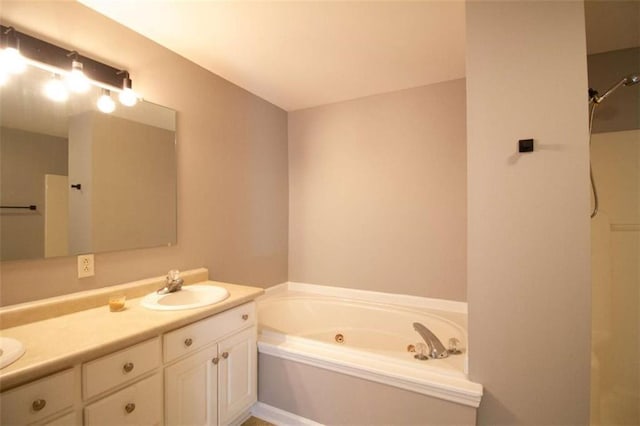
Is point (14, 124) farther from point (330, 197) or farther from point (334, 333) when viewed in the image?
point (334, 333)

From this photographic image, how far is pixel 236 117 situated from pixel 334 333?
2.10 m

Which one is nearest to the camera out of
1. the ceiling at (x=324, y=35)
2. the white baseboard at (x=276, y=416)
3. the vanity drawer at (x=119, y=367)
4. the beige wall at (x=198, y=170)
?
the vanity drawer at (x=119, y=367)

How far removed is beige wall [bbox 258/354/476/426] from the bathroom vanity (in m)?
0.18

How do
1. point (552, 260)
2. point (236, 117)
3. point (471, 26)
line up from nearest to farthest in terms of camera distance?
point (552, 260), point (471, 26), point (236, 117)

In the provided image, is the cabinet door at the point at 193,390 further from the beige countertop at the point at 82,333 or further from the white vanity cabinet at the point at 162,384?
the beige countertop at the point at 82,333

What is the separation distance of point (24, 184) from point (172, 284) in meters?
0.82

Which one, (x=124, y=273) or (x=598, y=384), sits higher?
(x=124, y=273)

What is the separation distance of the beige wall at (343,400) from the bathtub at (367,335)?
0.05m

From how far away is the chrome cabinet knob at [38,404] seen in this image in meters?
0.88

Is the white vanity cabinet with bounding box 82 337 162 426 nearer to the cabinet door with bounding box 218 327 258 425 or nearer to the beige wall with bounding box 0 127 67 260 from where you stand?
the cabinet door with bounding box 218 327 258 425

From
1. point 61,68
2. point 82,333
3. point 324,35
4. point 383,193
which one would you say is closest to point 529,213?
point 383,193

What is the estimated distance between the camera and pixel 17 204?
125 centimetres

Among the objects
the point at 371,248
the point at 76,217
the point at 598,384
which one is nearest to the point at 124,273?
the point at 76,217

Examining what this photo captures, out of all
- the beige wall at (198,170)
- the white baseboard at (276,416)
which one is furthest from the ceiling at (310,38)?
the white baseboard at (276,416)
